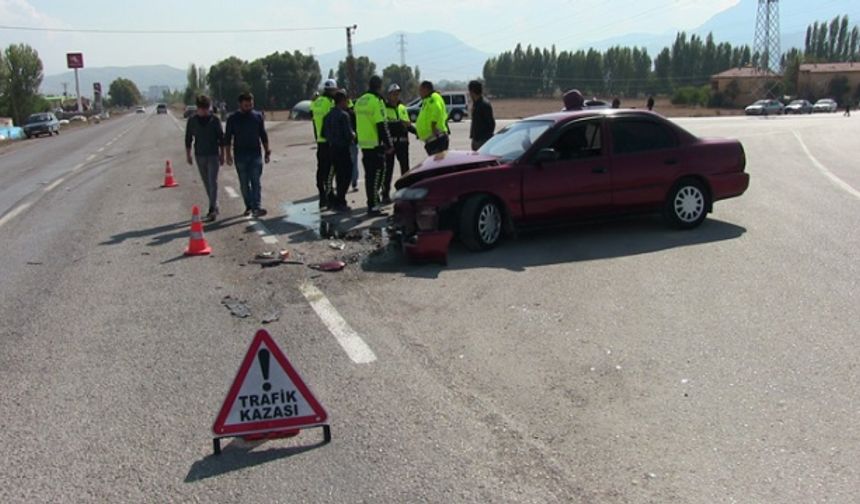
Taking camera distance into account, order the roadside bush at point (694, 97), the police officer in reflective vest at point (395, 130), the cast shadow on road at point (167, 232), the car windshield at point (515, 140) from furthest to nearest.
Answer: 1. the roadside bush at point (694, 97)
2. the police officer in reflective vest at point (395, 130)
3. the cast shadow on road at point (167, 232)
4. the car windshield at point (515, 140)

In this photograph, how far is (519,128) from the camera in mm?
9680

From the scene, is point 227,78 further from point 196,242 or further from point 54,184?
point 196,242

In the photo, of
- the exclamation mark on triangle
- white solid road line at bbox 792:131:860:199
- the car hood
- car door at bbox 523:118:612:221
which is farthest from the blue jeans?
white solid road line at bbox 792:131:860:199

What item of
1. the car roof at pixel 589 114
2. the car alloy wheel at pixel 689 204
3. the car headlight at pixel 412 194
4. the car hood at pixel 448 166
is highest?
the car roof at pixel 589 114

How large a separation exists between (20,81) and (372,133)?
92.8 meters

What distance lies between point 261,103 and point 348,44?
57.9m

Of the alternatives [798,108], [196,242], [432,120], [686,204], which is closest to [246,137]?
[432,120]

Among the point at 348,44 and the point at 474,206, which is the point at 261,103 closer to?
the point at 348,44

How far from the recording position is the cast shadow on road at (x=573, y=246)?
808 cm

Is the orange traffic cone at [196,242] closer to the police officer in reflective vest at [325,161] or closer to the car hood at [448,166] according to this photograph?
→ the car hood at [448,166]

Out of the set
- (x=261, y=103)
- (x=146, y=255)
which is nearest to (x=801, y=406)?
(x=146, y=255)

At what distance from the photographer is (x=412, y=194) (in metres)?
8.49

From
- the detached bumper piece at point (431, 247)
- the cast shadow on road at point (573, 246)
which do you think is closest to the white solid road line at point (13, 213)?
the cast shadow on road at point (573, 246)

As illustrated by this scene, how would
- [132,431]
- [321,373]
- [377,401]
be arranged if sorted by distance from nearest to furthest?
[132,431] < [377,401] < [321,373]
